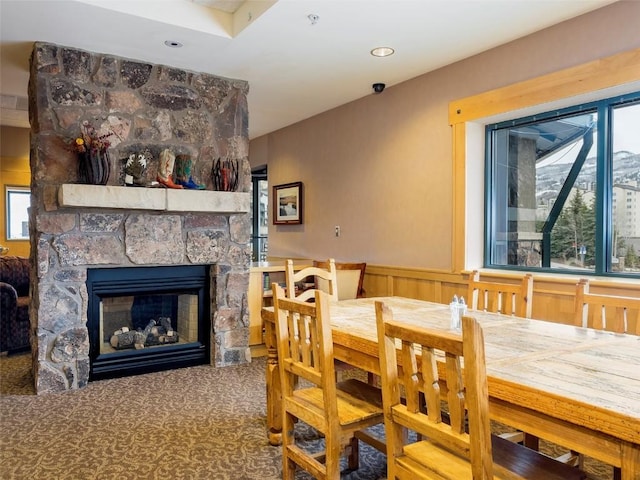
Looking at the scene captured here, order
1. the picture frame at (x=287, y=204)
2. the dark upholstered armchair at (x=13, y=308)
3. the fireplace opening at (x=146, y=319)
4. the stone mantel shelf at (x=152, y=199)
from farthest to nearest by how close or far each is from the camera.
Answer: the picture frame at (x=287, y=204)
the dark upholstered armchair at (x=13, y=308)
the fireplace opening at (x=146, y=319)
the stone mantel shelf at (x=152, y=199)

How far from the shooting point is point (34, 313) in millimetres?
3545

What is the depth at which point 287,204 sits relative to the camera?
6172 mm

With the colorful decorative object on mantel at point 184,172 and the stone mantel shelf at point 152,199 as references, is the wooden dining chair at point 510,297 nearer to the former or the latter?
the stone mantel shelf at point 152,199

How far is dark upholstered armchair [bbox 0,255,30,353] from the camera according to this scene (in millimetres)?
4449

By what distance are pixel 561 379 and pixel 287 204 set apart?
196 inches

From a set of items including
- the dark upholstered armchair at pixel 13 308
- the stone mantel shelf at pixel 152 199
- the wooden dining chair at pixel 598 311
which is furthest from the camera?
the dark upholstered armchair at pixel 13 308

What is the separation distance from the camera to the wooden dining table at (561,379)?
1167 mm

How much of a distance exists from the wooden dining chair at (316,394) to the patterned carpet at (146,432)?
373mm

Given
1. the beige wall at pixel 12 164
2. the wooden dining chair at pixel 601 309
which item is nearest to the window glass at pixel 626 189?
the wooden dining chair at pixel 601 309

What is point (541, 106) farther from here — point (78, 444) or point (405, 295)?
point (78, 444)

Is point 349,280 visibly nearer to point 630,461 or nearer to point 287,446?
point 287,446

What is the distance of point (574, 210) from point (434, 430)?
2.51 meters

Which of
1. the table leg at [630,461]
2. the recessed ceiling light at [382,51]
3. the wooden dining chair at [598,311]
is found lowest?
the table leg at [630,461]

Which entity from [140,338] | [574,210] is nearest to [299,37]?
[574,210]
